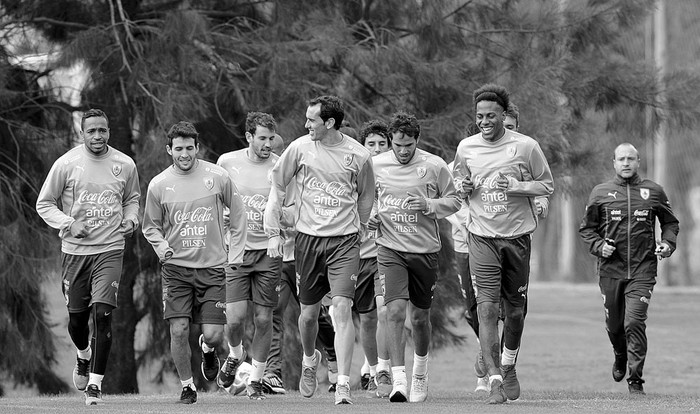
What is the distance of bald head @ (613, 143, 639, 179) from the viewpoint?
11508mm

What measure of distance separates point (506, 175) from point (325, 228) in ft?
4.73

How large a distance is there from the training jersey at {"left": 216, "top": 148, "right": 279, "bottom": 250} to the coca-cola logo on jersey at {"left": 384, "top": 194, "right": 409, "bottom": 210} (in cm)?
123

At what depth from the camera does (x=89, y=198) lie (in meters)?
9.96

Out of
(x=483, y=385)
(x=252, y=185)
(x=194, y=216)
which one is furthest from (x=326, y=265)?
(x=483, y=385)

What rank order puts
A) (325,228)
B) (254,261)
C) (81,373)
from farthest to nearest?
1. (254,261)
2. (81,373)
3. (325,228)

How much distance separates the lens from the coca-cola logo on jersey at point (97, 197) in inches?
392

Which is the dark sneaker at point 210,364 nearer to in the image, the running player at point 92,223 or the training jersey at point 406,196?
the running player at point 92,223

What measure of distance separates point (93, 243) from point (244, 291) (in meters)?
1.59

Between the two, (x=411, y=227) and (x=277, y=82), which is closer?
(x=411, y=227)

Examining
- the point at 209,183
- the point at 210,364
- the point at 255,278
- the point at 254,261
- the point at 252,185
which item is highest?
the point at 252,185

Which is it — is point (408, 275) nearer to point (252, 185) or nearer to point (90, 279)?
point (252, 185)

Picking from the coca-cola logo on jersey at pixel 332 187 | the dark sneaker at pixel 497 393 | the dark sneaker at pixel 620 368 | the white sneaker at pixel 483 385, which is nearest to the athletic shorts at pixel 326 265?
the coca-cola logo on jersey at pixel 332 187

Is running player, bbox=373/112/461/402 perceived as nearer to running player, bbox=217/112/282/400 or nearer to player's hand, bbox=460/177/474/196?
player's hand, bbox=460/177/474/196

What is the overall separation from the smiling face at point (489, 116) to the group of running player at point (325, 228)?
0.03 ft
